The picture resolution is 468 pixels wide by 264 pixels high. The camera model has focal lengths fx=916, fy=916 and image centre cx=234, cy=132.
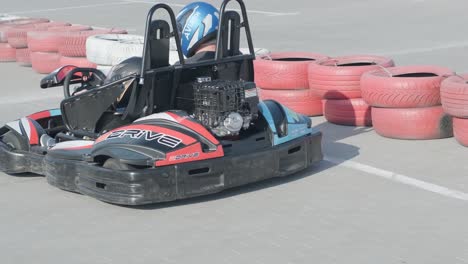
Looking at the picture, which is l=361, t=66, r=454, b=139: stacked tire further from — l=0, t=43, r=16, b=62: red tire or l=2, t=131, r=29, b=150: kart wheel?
l=0, t=43, r=16, b=62: red tire

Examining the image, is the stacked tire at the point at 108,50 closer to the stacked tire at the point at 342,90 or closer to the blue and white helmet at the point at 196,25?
the stacked tire at the point at 342,90

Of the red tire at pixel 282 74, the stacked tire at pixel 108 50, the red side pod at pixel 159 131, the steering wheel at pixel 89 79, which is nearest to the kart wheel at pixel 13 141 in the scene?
the steering wheel at pixel 89 79

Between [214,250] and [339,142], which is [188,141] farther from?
[339,142]

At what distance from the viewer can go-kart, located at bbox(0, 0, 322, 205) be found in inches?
227

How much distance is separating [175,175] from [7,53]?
906 centimetres

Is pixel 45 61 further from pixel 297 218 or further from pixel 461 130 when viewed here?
pixel 297 218

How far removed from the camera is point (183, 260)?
4.86m

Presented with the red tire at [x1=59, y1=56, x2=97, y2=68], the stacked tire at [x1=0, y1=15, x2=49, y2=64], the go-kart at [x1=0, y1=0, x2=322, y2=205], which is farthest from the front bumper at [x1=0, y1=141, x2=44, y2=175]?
the stacked tire at [x1=0, y1=15, x2=49, y2=64]

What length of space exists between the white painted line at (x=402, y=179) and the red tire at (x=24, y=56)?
746 centimetres

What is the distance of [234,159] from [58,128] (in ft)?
6.18

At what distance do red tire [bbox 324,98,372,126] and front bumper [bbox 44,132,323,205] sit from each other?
167cm

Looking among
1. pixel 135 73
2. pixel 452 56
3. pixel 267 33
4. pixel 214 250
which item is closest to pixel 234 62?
pixel 135 73

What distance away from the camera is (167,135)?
19.3ft

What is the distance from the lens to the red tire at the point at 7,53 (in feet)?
46.2
